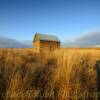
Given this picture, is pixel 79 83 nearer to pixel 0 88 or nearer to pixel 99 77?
pixel 99 77

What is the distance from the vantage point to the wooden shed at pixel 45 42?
1110 inches

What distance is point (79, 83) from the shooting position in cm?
344

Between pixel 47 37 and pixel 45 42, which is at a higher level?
pixel 47 37

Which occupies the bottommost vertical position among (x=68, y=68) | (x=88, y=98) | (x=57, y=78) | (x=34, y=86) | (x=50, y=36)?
(x=88, y=98)

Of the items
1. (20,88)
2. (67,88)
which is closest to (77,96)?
(67,88)

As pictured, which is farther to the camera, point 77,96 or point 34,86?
point 34,86

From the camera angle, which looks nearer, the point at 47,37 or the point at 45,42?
the point at 45,42

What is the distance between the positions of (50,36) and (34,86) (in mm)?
27700

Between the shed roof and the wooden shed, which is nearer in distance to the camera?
the wooden shed

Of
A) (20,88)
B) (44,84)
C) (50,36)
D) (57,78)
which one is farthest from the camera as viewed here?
(50,36)

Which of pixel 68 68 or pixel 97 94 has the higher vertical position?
pixel 68 68

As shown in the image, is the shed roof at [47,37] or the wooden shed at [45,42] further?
the shed roof at [47,37]

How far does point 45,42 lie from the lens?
28.7 metres

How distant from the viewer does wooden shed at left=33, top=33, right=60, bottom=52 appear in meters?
28.2
